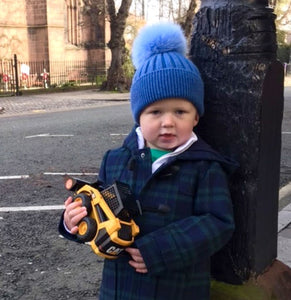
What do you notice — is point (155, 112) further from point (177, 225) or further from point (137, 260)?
point (137, 260)

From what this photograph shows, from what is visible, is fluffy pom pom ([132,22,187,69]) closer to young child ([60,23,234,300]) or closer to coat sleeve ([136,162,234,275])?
young child ([60,23,234,300])

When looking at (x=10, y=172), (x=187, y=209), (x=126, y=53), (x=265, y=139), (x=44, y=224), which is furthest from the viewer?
(x=126, y=53)

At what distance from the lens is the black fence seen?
2339cm

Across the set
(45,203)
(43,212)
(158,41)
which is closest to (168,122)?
(158,41)

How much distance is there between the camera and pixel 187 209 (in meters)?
1.63

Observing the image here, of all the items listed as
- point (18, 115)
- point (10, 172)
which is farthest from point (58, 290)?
point (18, 115)

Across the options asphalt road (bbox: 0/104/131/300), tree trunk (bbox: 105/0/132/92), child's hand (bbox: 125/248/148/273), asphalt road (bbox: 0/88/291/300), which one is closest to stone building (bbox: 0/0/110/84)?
tree trunk (bbox: 105/0/132/92)

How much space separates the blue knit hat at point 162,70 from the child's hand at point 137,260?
1.60ft

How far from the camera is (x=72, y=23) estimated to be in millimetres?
34031

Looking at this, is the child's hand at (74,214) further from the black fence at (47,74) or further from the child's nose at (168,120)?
the black fence at (47,74)

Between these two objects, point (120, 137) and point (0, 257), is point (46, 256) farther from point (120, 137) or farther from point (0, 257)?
point (120, 137)

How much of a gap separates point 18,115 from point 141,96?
13.2 metres

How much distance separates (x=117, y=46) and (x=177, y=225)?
21801mm

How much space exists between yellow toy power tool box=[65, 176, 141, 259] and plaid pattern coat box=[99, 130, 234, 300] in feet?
0.27
